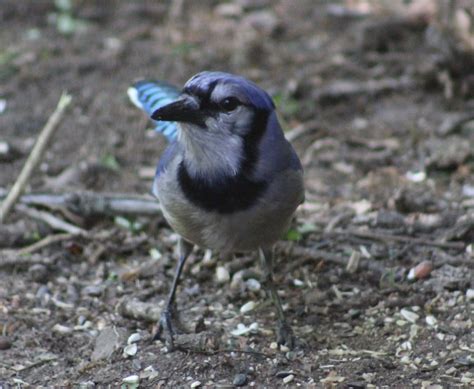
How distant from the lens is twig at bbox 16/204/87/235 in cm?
475

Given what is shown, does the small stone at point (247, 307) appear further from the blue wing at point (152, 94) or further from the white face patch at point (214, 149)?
the blue wing at point (152, 94)

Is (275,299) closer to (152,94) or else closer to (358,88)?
(152,94)

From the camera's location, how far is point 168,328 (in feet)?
12.7

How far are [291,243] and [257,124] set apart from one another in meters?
1.15

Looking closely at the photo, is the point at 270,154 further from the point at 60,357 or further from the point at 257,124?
the point at 60,357

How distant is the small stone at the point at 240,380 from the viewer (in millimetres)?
3520

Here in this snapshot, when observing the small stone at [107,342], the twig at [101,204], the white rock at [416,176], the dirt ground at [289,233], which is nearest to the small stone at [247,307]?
the dirt ground at [289,233]

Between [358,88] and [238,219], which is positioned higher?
[238,219]

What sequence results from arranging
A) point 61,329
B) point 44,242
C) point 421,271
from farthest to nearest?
point 44,242 → point 421,271 → point 61,329

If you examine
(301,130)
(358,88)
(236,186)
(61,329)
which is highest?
(236,186)

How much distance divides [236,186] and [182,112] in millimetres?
367

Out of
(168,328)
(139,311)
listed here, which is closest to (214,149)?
(168,328)

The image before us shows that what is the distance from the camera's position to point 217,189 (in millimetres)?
3551

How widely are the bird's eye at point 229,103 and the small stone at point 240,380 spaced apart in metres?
1.02
